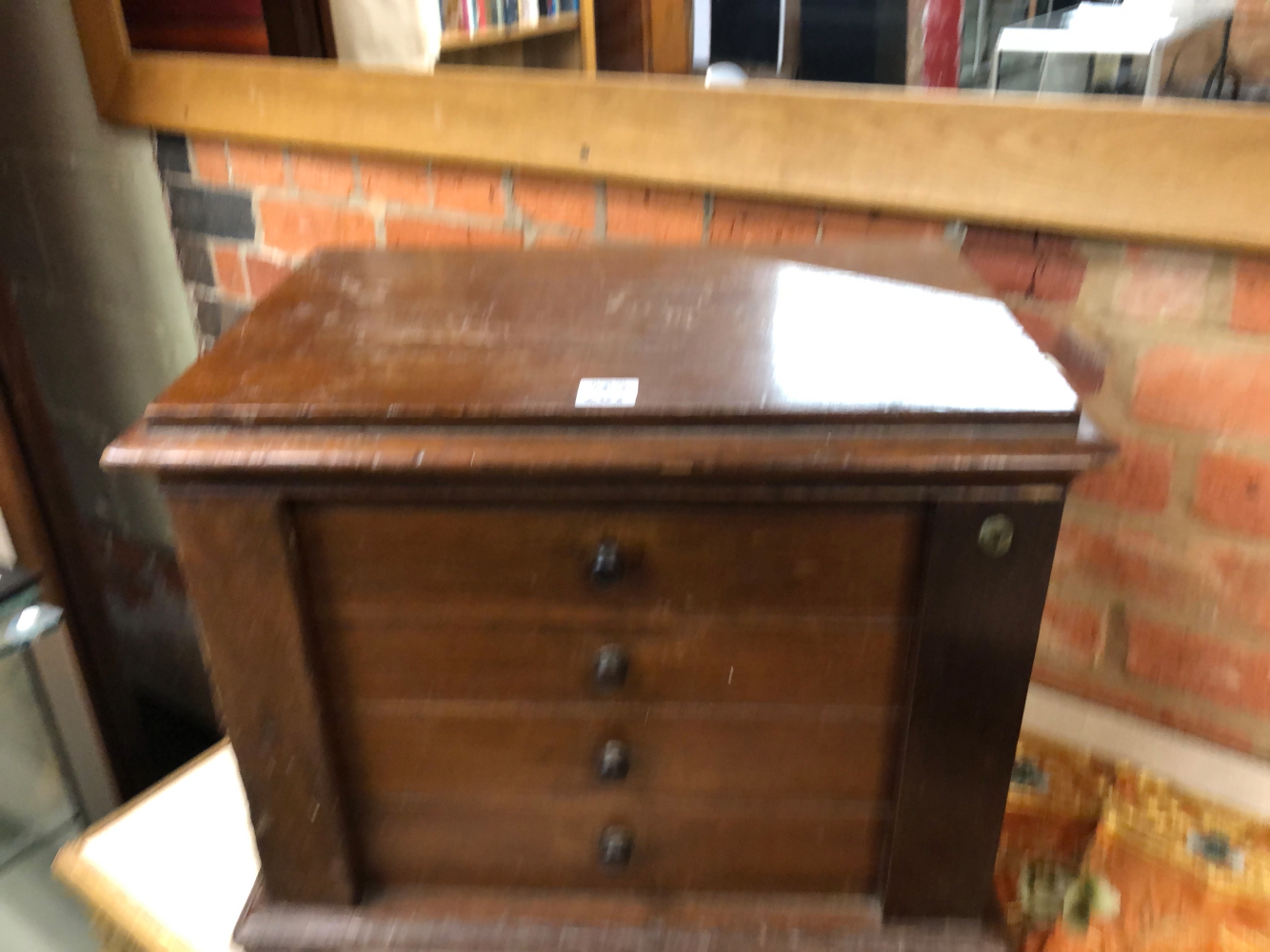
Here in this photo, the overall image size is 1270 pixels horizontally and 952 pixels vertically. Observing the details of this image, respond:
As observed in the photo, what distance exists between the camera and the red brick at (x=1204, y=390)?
75 cm

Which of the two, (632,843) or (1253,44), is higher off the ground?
(1253,44)

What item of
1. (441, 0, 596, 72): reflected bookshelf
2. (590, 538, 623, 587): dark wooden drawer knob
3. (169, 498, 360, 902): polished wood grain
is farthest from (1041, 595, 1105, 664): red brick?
(441, 0, 596, 72): reflected bookshelf

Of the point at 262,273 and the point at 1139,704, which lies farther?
the point at 262,273

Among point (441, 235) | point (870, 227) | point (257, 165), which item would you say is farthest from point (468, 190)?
point (870, 227)

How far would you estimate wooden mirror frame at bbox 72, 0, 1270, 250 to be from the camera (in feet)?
2.30

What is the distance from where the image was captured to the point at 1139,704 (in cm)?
89

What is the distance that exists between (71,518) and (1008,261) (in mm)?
1074

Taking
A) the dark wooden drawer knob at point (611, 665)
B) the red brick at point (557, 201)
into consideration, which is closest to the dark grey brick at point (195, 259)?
the red brick at point (557, 201)

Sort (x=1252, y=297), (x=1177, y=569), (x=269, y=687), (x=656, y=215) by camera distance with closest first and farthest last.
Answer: (x=269, y=687) < (x=1252, y=297) < (x=1177, y=569) < (x=656, y=215)

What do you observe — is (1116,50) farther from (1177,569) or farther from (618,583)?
(618,583)

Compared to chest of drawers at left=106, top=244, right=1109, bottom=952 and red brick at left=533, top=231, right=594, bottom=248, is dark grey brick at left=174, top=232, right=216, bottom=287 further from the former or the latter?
chest of drawers at left=106, top=244, right=1109, bottom=952

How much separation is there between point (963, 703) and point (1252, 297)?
398 mm

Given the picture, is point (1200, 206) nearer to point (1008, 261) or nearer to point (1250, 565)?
point (1008, 261)

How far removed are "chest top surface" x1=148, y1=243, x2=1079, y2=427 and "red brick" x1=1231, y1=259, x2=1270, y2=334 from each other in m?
0.21
